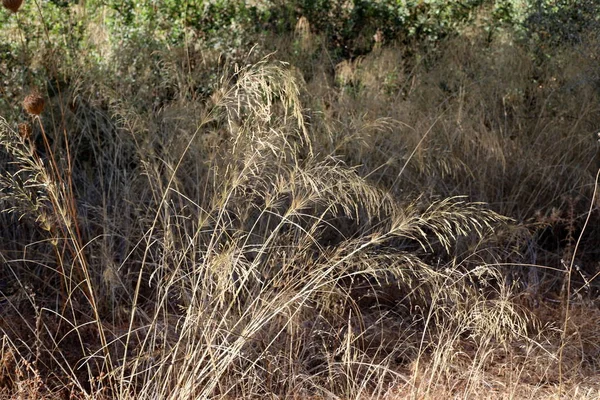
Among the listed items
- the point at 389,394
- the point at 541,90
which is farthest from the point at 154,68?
the point at 389,394

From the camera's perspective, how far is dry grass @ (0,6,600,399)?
10.5 ft

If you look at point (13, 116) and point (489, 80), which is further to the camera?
point (489, 80)

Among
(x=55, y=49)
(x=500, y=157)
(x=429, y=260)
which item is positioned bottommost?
(x=429, y=260)

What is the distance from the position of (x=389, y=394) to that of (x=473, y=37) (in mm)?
4360

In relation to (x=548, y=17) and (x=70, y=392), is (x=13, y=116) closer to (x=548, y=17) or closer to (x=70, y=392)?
(x=70, y=392)

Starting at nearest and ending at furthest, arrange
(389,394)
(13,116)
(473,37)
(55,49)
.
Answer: (389,394), (13,116), (55,49), (473,37)

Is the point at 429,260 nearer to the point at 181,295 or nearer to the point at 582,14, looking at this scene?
the point at 181,295

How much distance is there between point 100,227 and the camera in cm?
446

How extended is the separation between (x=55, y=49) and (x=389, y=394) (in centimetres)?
328

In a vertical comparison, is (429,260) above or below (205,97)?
below

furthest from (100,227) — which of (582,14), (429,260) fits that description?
(582,14)

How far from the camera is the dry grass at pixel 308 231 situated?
3.21 metres

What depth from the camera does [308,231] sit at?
171 inches

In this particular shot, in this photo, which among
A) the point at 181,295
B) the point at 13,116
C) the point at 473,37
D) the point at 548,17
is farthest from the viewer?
the point at 473,37
